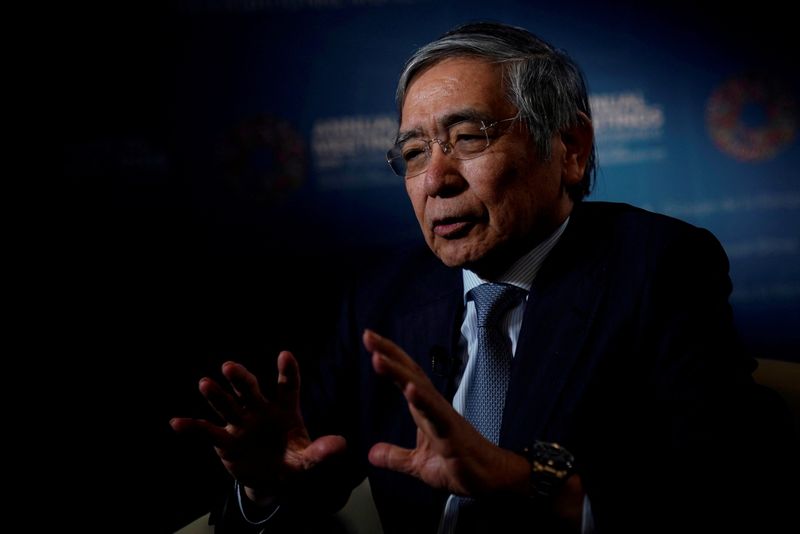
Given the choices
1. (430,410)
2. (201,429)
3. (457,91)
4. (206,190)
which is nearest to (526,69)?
(457,91)

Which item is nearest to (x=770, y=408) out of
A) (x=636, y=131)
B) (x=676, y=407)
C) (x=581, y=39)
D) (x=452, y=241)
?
(x=676, y=407)

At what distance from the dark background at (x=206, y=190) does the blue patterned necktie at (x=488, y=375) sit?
3.14ft

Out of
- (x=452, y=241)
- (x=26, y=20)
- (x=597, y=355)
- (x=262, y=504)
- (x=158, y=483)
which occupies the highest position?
(x=26, y=20)

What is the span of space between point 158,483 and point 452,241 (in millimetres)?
1597

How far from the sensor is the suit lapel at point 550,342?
1.37 meters

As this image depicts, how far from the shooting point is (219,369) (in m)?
2.39

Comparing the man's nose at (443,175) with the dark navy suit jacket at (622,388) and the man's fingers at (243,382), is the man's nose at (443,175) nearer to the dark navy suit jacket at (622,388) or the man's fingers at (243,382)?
the dark navy suit jacket at (622,388)

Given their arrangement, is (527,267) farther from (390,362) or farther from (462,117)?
(390,362)

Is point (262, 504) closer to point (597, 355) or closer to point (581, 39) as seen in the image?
point (597, 355)

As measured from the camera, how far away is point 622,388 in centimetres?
143

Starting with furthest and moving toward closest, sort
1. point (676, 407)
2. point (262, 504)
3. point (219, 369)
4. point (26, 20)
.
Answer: point (219, 369) → point (26, 20) → point (262, 504) → point (676, 407)

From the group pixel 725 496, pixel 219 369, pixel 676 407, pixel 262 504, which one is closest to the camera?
pixel 725 496

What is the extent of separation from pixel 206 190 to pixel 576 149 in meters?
1.40

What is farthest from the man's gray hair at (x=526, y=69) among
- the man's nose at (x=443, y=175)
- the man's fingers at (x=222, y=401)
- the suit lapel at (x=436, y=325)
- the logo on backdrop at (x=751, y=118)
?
the logo on backdrop at (x=751, y=118)
